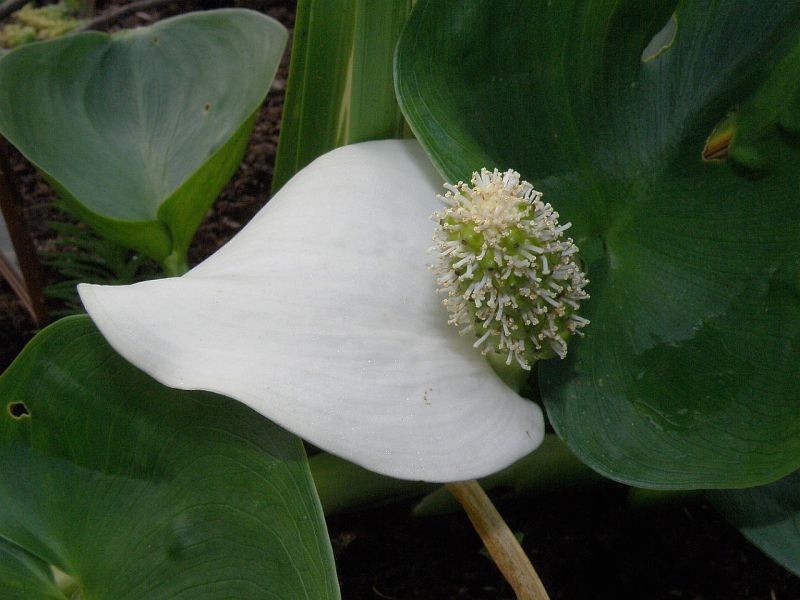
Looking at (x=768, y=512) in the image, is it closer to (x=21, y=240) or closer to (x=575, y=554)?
(x=575, y=554)

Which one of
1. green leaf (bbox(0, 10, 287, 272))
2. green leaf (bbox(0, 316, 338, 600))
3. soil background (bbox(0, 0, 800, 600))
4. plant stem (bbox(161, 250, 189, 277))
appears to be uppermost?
green leaf (bbox(0, 10, 287, 272))

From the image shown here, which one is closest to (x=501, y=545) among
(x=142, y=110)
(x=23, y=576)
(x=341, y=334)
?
(x=341, y=334)

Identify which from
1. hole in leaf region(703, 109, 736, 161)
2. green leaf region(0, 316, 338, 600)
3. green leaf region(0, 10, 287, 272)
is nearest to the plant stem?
green leaf region(0, 10, 287, 272)

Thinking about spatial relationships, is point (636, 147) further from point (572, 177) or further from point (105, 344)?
point (105, 344)

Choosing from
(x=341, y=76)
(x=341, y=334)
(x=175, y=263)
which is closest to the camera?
(x=341, y=334)

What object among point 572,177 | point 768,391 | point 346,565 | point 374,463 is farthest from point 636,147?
point 346,565

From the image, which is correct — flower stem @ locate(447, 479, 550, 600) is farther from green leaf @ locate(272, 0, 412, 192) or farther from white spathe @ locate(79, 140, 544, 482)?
green leaf @ locate(272, 0, 412, 192)
